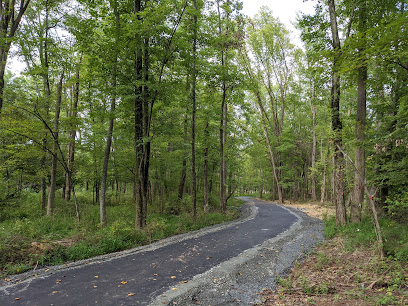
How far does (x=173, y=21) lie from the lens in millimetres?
9359

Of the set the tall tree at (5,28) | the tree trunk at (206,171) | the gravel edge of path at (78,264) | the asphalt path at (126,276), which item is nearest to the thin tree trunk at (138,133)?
the gravel edge of path at (78,264)

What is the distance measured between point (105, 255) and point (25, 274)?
1934mm

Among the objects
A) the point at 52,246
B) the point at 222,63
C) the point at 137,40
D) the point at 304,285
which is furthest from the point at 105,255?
the point at 222,63

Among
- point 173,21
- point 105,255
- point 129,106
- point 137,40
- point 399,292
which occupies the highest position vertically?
point 173,21

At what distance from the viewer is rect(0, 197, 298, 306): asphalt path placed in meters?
4.36

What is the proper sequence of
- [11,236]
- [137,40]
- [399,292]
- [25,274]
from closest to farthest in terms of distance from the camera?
[399,292] → [25,274] → [11,236] → [137,40]

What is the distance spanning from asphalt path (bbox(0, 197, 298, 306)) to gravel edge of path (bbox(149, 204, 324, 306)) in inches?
10.2

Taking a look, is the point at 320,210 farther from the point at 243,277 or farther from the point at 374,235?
the point at 243,277

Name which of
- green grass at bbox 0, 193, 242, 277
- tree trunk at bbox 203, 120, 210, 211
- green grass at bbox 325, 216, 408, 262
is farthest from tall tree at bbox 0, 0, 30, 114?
green grass at bbox 325, 216, 408, 262

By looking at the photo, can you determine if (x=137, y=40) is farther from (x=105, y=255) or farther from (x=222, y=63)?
(x=105, y=255)

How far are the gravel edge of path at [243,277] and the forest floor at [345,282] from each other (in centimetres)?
31

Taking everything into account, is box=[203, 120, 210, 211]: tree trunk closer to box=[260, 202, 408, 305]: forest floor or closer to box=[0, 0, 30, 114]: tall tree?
box=[260, 202, 408, 305]: forest floor

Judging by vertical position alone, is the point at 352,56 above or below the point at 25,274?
above

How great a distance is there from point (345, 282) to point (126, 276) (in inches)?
186
